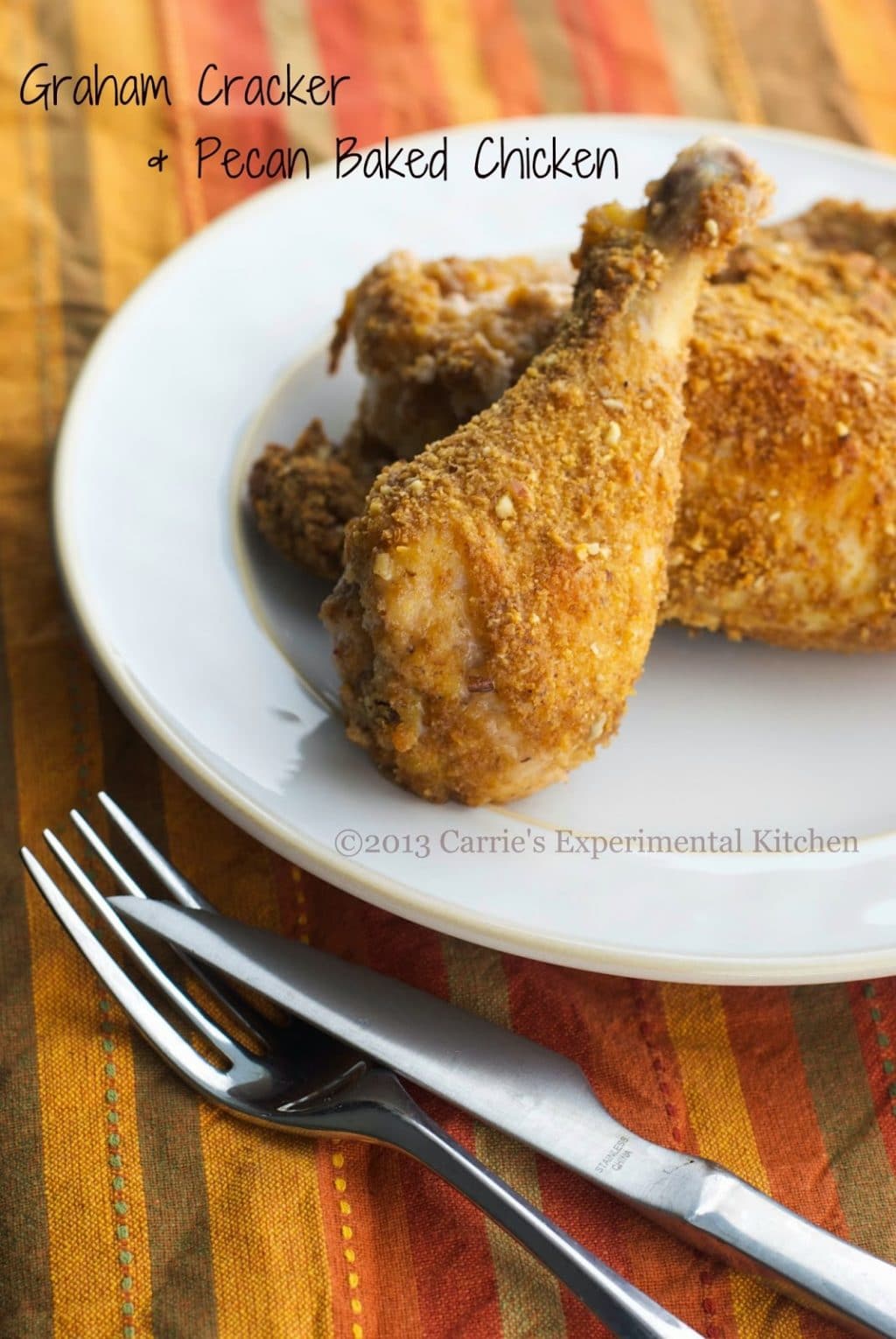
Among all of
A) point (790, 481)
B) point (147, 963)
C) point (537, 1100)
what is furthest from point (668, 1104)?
point (790, 481)

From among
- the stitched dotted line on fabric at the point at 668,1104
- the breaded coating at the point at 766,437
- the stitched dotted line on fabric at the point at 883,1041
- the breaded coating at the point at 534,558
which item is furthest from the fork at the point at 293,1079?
the breaded coating at the point at 766,437

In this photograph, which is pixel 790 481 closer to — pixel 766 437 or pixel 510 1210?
pixel 766 437

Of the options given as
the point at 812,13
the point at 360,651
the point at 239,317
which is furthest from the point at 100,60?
the point at 360,651

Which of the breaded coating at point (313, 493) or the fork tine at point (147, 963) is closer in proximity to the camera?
the fork tine at point (147, 963)

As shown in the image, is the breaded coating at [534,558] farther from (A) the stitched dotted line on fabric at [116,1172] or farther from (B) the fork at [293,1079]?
(A) the stitched dotted line on fabric at [116,1172]

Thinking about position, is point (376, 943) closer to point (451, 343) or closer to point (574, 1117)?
point (574, 1117)

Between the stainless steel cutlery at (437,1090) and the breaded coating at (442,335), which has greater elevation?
the breaded coating at (442,335)

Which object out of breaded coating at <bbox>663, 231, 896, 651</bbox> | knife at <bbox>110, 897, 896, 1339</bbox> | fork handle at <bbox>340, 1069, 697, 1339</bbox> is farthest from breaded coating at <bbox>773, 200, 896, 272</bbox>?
fork handle at <bbox>340, 1069, 697, 1339</bbox>
